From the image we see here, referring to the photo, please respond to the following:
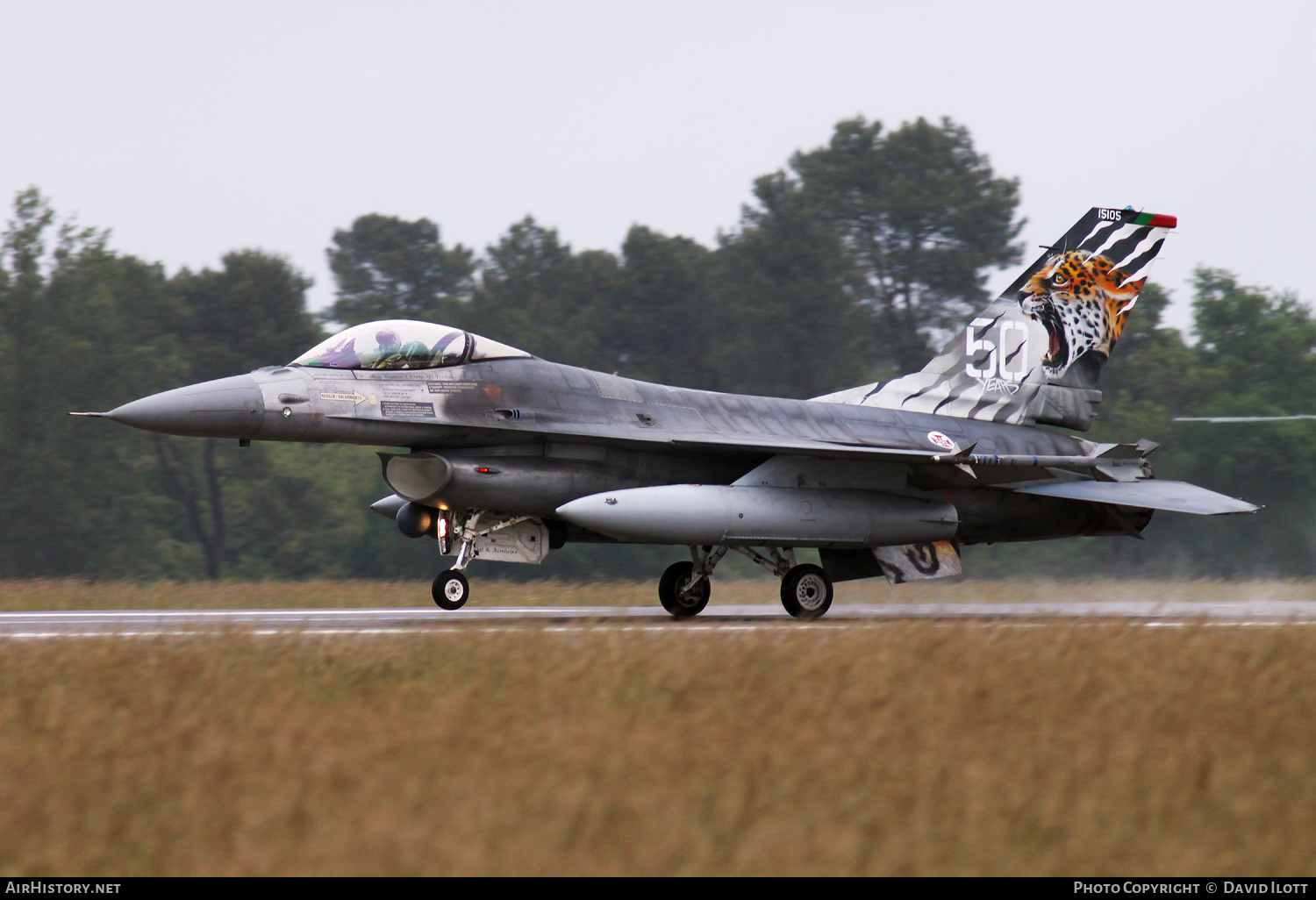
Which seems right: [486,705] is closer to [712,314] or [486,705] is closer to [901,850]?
[901,850]

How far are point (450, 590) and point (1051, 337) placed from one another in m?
7.82

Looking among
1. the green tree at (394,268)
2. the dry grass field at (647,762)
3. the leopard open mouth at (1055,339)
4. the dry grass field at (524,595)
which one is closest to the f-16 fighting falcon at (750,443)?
the leopard open mouth at (1055,339)

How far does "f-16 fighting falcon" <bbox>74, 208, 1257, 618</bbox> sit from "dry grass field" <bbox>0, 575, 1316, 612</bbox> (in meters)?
3.30

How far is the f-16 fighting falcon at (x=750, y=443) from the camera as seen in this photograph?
37.6 feet

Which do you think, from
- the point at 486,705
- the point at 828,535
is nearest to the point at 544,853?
the point at 486,705

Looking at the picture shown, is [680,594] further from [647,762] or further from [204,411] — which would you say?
[647,762]

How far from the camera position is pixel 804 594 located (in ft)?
42.1

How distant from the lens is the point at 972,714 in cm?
577

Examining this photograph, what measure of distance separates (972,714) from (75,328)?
1555 inches

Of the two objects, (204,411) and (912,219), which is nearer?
(204,411)

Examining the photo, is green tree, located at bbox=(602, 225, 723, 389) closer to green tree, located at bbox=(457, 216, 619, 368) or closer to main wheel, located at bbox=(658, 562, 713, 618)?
green tree, located at bbox=(457, 216, 619, 368)

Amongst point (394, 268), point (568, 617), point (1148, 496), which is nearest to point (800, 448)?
point (568, 617)

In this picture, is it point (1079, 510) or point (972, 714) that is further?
point (1079, 510)

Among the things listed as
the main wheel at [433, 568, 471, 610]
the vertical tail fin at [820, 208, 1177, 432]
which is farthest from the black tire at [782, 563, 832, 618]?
the main wheel at [433, 568, 471, 610]
